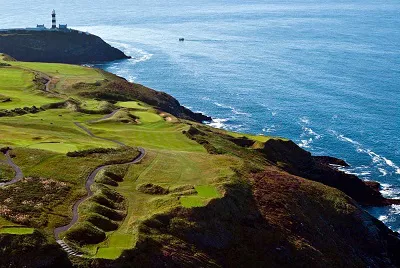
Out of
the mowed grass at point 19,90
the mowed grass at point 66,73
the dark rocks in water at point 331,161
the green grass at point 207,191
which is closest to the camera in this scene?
the green grass at point 207,191

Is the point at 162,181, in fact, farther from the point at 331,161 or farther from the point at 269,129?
the point at 269,129

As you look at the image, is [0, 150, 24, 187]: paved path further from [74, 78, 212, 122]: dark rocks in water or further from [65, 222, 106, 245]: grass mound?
[74, 78, 212, 122]: dark rocks in water

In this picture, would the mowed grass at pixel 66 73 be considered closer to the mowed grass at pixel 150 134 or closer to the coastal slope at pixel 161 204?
the coastal slope at pixel 161 204

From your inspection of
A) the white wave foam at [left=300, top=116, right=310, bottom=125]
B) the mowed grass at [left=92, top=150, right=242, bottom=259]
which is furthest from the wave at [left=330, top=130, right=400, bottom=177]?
the mowed grass at [left=92, top=150, right=242, bottom=259]

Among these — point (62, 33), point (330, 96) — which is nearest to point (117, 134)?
point (330, 96)

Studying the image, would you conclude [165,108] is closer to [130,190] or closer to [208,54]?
[130,190]

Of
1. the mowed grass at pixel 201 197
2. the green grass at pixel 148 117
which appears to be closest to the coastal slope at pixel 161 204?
the mowed grass at pixel 201 197

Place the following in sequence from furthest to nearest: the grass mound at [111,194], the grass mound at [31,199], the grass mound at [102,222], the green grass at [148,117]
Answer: the green grass at [148,117] < the grass mound at [111,194] < the grass mound at [102,222] < the grass mound at [31,199]
